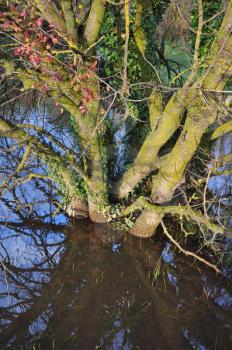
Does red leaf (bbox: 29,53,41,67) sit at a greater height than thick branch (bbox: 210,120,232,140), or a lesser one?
greater

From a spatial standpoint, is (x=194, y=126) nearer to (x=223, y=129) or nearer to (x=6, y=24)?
(x=223, y=129)

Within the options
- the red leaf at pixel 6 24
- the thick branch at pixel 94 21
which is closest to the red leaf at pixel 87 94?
the thick branch at pixel 94 21

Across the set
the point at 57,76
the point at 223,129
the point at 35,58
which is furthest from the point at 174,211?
the point at 35,58

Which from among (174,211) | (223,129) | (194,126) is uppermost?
(223,129)

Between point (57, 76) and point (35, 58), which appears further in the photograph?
point (57, 76)

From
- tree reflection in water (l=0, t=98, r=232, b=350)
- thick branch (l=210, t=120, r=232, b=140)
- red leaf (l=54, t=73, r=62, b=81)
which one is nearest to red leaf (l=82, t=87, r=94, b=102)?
red leaf (l=54, t=73, r=62, b=81)

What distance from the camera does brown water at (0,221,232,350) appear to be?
18.5 feet

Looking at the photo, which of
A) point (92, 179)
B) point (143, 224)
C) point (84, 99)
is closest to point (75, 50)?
point (84, 99)

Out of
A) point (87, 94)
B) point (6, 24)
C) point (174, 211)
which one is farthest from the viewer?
Result: point (174, 211)

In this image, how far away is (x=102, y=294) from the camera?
649 centimetres

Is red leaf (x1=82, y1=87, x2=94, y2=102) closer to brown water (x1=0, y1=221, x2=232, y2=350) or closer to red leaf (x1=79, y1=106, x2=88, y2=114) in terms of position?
red leaf (x1=79, y1=106, x2=88, y2=114)

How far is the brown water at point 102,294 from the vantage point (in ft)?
18.5

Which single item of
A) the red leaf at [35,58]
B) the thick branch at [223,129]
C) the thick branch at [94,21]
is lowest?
the thick branch at [223,129]

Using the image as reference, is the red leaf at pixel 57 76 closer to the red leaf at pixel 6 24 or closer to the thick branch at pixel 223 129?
the red leaf at pixel 6 24
